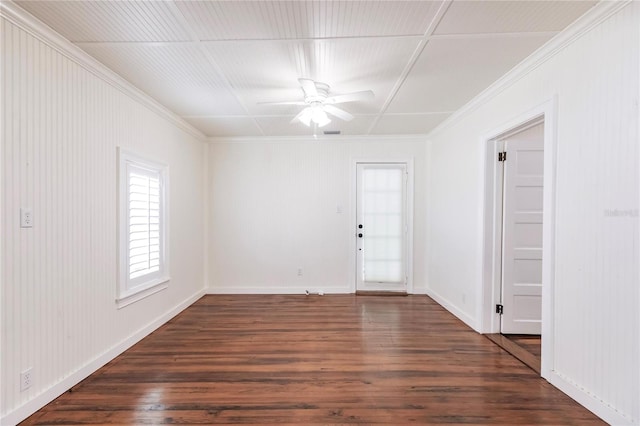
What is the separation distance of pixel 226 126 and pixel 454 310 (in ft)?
13.2

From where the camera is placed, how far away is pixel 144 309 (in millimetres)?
2977

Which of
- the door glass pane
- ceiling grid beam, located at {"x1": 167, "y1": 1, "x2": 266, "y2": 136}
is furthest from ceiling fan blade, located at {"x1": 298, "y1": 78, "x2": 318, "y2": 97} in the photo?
the door glass pane

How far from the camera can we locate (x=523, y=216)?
294 centimetres

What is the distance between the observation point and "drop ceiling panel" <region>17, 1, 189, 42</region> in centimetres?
167

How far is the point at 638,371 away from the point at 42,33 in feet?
13.8

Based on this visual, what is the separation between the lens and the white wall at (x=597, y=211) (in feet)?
5.22

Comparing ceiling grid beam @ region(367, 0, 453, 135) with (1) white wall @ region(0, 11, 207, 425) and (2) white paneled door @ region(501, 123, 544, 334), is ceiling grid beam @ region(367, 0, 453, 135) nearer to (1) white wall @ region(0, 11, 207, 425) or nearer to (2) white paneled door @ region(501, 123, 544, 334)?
(2) white paneled door @ region(501, 123, 544, 334)

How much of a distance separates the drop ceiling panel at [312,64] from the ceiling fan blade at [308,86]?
0.18 m

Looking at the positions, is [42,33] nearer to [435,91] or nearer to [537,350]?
[435,91]

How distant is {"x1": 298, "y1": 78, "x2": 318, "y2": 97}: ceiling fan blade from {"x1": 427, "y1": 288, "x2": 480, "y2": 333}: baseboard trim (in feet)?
9.89

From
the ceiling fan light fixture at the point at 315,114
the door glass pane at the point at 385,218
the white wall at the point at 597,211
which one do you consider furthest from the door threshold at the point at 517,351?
the ceiling fan light fixture at the point at 315,114

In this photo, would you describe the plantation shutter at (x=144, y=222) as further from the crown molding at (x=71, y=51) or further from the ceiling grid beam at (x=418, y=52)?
the ceiling grid beam at (x=418, y=52)

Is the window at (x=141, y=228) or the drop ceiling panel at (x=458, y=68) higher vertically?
the drop ceiling panel at (x=458, y=68)

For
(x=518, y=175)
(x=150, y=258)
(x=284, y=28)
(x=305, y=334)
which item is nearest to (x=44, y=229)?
(x=150, y=258)
